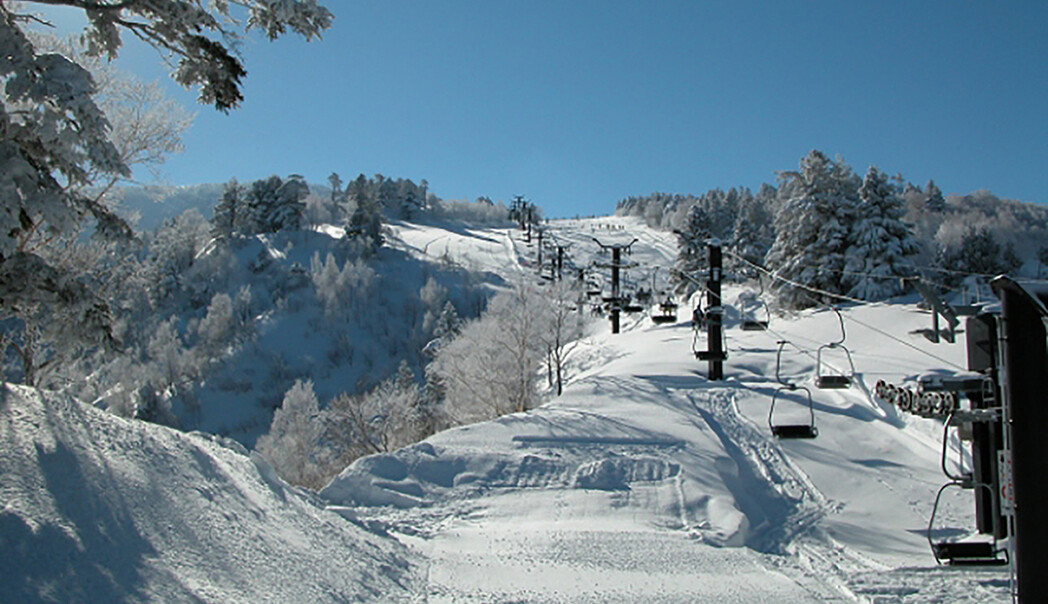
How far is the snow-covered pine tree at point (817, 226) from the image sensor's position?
3838cm

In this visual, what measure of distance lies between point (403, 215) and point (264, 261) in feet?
195

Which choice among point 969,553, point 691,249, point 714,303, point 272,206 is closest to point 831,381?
point 969,553

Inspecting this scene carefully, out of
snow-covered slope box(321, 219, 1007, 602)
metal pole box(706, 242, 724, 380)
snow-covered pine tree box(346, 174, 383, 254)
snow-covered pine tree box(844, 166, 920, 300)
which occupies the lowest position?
snow-covered slope box(321, 219, 1007, 602)

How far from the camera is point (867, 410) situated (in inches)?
763

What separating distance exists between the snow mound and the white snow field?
2cm

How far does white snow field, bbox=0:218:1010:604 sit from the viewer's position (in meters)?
5.81

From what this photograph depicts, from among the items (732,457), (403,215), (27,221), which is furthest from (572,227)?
(27,221)

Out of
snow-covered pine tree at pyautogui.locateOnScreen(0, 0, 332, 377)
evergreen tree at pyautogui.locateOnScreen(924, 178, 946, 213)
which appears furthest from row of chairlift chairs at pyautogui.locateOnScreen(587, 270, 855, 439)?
evergreen tree at pyautogui.locateOnScreen(924, 178, 946, 213)

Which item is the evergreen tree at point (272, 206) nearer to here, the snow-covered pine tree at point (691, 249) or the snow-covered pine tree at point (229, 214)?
the snow-covered pine tree at point (229, 214)

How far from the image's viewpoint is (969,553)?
8.39 m

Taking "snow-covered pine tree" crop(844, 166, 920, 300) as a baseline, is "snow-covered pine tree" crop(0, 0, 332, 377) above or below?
below

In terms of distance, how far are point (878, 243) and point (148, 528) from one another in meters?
38.9

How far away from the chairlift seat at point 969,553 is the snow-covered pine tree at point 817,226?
31115 mm

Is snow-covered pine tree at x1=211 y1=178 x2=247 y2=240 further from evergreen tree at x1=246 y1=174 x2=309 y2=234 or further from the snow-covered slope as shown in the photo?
the snow-covered slope
